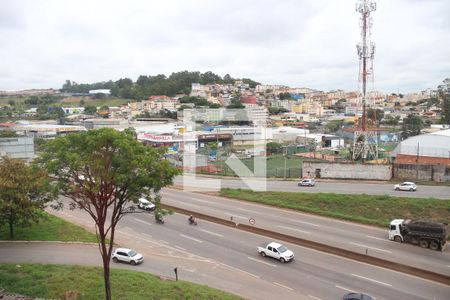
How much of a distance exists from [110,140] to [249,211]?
52.1 ft

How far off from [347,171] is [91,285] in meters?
27.4

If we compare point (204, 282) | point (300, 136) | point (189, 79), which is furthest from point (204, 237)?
point (189, 79)

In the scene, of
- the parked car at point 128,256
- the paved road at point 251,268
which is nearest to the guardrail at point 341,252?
the paved road at point 251,268

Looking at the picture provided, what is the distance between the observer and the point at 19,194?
19.7 metres

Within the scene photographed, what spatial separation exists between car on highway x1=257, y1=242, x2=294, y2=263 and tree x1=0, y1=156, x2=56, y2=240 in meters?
11.2

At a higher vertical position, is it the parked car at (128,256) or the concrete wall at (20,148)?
the concrete wall at (20,148)

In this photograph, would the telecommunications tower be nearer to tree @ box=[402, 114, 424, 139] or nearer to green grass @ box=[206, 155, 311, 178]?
green grass @ box=[206, 155, 311, 178]

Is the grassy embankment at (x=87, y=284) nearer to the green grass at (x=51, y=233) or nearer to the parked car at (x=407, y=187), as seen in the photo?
the green grass at (x=51, y=233)

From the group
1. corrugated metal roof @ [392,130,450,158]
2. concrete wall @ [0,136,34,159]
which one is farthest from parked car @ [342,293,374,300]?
concrete wall @ [0,136,34,159]

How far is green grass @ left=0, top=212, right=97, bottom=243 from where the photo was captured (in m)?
22.1

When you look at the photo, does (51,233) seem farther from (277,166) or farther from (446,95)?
(446,95)

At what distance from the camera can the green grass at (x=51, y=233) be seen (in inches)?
872

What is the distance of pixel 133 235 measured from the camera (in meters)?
23.6

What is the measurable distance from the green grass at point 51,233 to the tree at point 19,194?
173cm
